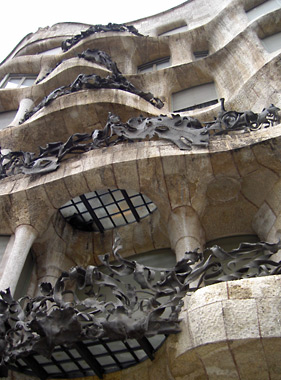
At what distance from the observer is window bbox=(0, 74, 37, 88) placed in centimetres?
1923

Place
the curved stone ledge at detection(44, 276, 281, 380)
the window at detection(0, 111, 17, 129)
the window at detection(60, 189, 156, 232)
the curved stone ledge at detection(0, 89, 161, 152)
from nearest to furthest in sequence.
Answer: the curved stone ledge at detection(44, 276, 281, 380) < the window at detection(60, 189, 156, 232) < the curved stone ledge at detection(0, 89, 161, 152) < the window at detection(0, 111, 17, 129)

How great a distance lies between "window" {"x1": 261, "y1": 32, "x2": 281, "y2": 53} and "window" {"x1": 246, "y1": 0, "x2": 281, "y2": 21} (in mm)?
2344

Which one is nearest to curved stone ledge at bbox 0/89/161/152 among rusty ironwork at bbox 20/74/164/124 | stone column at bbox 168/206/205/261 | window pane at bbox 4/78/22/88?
rusty ironwork at bbox 20/74/164/124

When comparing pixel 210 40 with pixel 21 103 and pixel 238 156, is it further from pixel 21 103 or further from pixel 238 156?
pixel 238 156

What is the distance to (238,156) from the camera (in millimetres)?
8320

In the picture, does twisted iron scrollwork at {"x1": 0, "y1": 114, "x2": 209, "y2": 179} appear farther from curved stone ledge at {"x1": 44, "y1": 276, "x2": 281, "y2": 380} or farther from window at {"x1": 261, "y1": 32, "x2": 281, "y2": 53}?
window at {"x1": 261, "y1": 32, "x2": 281, "y2": 53}

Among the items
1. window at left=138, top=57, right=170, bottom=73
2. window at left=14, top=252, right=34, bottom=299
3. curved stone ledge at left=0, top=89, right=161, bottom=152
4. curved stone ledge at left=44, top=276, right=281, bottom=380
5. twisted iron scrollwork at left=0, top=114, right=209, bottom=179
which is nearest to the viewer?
curved stone ledge at left=44, top=276, right=281, bottom=380

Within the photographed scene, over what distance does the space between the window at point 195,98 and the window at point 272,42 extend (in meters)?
2.20

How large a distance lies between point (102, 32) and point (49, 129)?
337 inches

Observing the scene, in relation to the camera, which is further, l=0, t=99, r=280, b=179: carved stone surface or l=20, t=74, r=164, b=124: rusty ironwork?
l=20, t=74, r=164, b=124: rusty ironwork

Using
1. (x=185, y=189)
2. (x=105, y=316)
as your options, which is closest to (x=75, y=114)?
(x=185, y=189)

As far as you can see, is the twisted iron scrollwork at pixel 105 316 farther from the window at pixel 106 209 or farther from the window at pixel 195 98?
the window at pixel 195 98

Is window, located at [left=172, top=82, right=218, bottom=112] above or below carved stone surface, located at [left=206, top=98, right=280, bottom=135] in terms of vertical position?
below

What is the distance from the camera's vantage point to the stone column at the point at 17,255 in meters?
7.52
